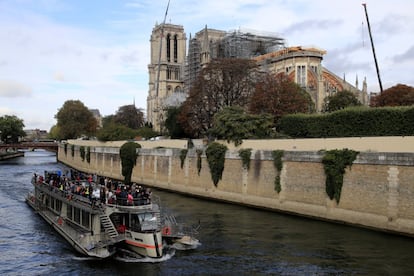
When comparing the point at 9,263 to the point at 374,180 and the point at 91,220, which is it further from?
the point at 374,180

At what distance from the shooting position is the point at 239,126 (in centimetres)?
3631

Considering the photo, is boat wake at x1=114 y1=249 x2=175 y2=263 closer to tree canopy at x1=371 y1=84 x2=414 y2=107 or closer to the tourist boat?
the tourist boat

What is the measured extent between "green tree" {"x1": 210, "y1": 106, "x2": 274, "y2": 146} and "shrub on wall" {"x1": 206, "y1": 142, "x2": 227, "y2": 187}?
50.2 inches

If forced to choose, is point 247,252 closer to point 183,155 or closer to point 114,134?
point 183,155

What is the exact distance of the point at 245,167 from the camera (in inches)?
1275

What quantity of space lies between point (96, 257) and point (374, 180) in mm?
13258

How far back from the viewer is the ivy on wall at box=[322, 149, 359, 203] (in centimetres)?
2488

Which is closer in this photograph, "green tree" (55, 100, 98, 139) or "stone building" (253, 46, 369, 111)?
"stone building" (253, 46, 369, 111)

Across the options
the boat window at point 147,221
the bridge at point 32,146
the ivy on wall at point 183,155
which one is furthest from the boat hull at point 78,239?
the bridge at point 32,146

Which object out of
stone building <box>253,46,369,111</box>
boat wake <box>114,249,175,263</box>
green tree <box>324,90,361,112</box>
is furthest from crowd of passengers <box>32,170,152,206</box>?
stone building <box>253,46,369,111</box>

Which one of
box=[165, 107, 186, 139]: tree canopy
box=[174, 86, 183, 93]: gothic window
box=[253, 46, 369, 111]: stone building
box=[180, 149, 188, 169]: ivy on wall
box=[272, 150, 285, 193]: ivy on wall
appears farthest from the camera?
box=[174, 86, 183, 93]: gothic window

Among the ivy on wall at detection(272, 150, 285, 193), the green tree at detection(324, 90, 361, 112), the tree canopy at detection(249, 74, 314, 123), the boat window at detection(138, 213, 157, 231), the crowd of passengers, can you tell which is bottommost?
the boat window at detection(138, 213, 157, 231)

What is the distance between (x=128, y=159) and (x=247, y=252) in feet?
102

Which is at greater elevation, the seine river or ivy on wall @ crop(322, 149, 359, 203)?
ivy on wall @ crop(322, 149, 359, 203)
